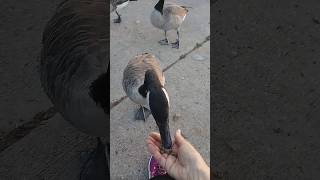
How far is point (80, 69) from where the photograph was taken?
10.3 ft

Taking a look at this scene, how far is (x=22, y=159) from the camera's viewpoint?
3.68 metres

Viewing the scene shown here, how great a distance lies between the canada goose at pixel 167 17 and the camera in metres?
4.48

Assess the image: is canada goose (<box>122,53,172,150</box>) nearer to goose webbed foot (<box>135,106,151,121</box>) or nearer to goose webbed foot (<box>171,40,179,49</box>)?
goose webbed foot (<box>135,106,151,121</box>)

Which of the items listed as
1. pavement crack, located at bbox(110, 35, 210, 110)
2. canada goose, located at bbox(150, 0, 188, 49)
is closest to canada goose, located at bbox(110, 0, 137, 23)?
canada goose, located at bbox(150, 0, 188, 49)

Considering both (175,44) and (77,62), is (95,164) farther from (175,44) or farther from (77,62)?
(175,44)

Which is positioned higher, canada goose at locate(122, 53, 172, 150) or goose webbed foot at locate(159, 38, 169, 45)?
canada goose at locate(122, 53, 172, 150)

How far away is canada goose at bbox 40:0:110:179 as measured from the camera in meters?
3.14

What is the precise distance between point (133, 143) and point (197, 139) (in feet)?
1.67

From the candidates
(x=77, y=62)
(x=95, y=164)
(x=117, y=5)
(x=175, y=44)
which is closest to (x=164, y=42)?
(x=175, y=44)
